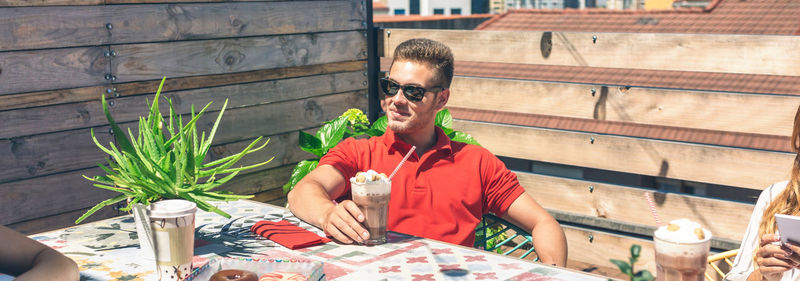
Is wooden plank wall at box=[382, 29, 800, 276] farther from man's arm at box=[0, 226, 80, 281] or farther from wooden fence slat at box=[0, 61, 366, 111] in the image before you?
man's arm at box=[0, 226, 80, 281]

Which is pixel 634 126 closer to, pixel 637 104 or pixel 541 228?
pixel 637 104

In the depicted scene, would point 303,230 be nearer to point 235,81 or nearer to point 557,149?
point 235,81

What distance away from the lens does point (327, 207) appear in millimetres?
2746

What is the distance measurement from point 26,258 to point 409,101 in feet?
4.99

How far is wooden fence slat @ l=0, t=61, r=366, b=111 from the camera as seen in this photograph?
3.80m

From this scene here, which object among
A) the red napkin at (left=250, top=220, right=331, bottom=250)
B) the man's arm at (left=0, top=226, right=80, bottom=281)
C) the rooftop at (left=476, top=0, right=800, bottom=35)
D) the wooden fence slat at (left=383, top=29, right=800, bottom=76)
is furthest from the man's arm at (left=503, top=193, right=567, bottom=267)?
the rooftop at (left=476, top=0, right=800, bottom=35)

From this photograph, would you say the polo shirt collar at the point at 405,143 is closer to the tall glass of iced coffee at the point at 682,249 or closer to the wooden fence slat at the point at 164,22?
the tall glass of iced coffee at the point at 682,249

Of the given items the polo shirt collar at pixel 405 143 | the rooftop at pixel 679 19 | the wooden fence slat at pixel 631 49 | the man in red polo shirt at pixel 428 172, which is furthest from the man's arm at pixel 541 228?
the rooftop at pixel 679 19

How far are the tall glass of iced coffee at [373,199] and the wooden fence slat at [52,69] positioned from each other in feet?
7.00

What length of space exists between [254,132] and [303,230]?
231 centimetres

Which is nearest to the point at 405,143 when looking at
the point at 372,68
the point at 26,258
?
the point at 26,258

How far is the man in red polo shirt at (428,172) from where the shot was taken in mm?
3123

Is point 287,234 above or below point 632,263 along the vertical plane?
below

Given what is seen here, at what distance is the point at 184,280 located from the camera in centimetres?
197
